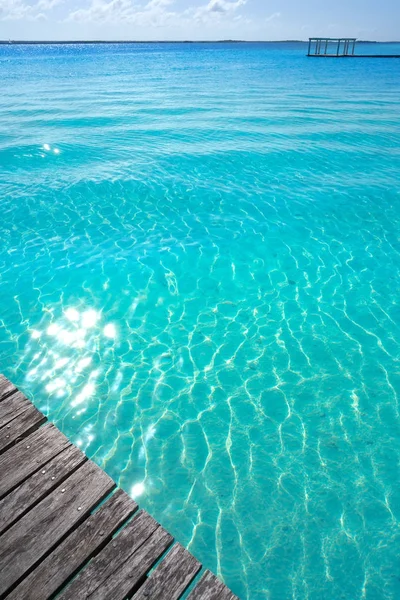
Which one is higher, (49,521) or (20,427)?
(20,427)

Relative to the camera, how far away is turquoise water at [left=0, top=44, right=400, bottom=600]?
14.9ft

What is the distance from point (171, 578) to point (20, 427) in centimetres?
217

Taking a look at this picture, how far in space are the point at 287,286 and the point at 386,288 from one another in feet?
7.07

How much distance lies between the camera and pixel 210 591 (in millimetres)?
2896

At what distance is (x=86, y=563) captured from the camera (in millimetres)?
3039

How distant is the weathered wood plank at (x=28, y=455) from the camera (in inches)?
141

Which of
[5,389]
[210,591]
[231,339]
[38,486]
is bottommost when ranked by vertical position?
[231,339]

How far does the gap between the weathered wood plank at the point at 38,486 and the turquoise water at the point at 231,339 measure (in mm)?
1432

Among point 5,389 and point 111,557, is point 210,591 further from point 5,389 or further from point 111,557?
point 5,389

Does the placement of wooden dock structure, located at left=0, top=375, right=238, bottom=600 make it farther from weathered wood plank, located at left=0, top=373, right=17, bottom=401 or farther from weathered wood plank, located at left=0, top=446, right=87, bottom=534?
weathered wood plank, located at left=0, top=373, right=17, bottom=401

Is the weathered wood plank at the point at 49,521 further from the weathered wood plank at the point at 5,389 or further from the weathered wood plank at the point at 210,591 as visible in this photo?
the weathered wood plank at the point at 5,389

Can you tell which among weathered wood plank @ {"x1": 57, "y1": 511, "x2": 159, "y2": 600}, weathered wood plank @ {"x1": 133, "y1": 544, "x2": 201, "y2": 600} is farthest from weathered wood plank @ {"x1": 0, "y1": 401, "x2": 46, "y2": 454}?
weathered wood plank @ {"x1": 133, "y1": 544, "x2": 201, "y2": 600}

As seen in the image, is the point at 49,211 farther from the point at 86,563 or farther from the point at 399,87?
the point at 399,87

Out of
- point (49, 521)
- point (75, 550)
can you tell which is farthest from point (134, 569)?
point (49, 521)
